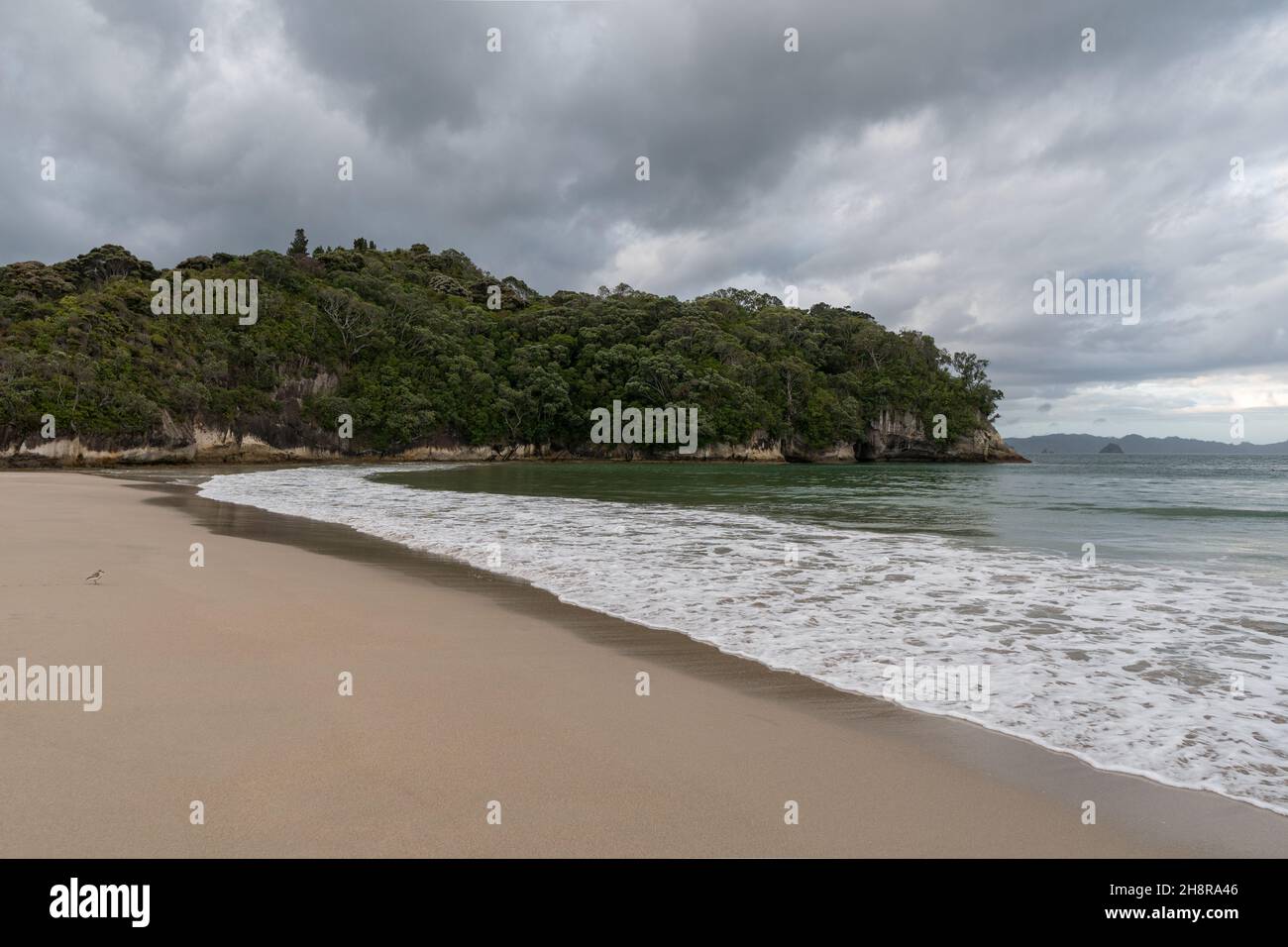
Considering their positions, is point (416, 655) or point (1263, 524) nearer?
point (416, 655)

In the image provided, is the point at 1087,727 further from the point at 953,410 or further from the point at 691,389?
the point at 953,410

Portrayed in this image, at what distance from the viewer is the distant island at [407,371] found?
54.3 meters

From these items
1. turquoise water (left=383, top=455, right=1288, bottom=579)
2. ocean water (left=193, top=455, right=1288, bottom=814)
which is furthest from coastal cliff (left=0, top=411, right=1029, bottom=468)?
ocean water (left=193, top=455, right=1288, bottom=814)

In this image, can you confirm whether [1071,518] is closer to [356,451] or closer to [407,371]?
[356,451]

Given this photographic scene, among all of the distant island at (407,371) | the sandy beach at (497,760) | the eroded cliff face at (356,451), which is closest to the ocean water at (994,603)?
the sandy beach at (497,760)

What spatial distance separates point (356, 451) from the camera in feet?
231

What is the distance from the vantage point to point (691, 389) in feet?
268

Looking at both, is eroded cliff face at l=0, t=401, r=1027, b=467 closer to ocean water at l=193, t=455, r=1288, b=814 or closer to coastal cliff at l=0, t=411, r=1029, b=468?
coastal cliff at l=0, t=411, r=1029, b=468

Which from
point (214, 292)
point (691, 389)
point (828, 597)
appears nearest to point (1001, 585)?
point (828, 597)

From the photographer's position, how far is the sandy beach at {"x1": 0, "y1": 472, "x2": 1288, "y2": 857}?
246 centimetres

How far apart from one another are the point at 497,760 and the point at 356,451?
245ft

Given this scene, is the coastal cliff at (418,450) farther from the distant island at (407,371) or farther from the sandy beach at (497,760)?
the sandy beach at (497,760)

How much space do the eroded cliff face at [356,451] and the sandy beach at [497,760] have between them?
60263 mm
